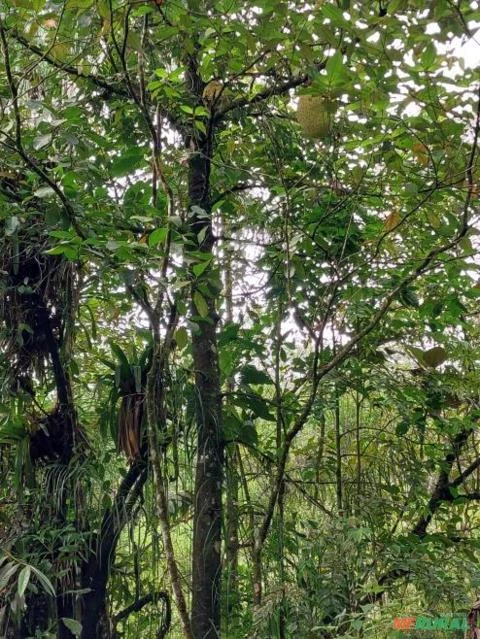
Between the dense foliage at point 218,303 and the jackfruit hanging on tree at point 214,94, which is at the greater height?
the jackfruit hanging on tree at point 214,94

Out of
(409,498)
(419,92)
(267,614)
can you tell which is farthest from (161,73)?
(409,498)

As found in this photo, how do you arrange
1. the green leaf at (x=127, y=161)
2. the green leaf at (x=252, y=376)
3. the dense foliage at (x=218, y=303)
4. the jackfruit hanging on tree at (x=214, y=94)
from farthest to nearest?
the green leaf at (x=252, y=376) → the jackfruit hanging on tree at (x=214, y=94) → the green leaf at (x=127, y=161) → the dense foliage at (x=218, y=303)

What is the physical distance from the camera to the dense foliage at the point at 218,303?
1.50 m

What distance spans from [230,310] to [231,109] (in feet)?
3.06

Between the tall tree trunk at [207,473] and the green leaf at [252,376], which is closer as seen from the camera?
the tall tree trunk at [207,473]

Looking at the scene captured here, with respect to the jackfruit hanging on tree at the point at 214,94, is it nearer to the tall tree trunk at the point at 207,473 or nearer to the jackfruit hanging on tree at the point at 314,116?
the tall tree trunk at the point at 207,473

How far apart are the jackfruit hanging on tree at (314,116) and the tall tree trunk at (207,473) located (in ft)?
1.08

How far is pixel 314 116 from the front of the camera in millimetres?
1533

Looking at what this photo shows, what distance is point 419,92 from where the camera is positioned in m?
1.45

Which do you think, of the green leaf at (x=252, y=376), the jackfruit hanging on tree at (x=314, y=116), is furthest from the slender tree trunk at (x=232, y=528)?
the jackfruit hanging on tree at (x=314, y=116)

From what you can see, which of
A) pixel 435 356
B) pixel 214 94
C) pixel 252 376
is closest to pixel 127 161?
pixel 214 94

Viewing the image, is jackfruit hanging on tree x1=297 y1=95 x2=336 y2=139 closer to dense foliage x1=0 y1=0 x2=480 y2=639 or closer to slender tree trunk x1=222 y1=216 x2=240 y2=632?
dense foliage x1=0 y1=0 x2=480 y2=639

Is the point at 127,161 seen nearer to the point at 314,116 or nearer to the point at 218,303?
the point at 314,116

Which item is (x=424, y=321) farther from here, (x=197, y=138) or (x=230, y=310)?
(x=197, y=138)
